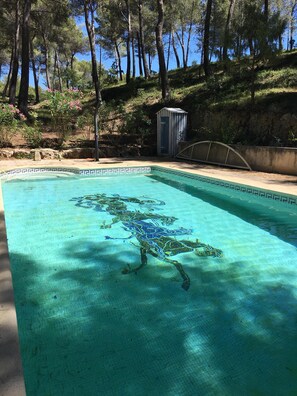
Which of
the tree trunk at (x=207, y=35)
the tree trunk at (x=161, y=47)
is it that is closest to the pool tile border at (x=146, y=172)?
the tree trunk at (x=161, y=47)

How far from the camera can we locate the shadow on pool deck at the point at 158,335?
5.81 ft

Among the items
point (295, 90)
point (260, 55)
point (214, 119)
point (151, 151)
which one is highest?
point (260, 55)

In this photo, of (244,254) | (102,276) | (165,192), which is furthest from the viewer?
(165,192)

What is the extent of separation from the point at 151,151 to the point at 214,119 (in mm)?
2940

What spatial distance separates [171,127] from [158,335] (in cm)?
1049

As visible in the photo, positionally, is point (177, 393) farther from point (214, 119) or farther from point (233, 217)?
point (214, 119)

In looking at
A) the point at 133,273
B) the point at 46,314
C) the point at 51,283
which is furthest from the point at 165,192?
the point at 46,314

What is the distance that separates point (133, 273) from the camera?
318 cm

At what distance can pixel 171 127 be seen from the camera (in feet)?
39.2

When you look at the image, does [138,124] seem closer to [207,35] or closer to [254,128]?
[254,128]

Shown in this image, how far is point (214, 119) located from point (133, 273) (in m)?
10.1

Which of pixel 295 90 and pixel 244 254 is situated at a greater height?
pixel 295 90

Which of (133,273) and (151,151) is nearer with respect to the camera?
(133,273)

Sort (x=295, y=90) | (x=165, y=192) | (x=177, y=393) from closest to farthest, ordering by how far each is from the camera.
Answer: (x=177, y=393) → (x=165, y=192) → (x=295, y=90)
